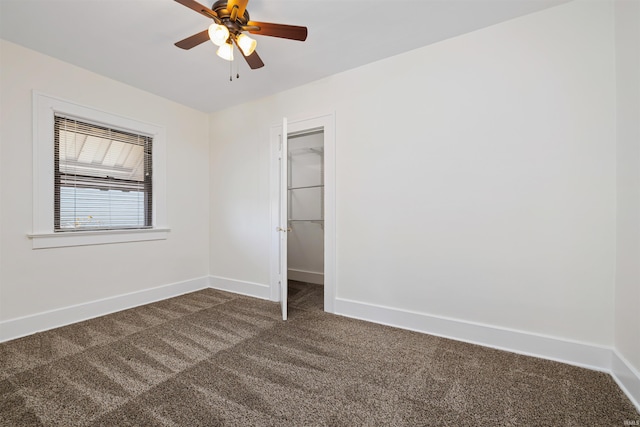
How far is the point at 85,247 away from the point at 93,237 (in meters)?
0.12

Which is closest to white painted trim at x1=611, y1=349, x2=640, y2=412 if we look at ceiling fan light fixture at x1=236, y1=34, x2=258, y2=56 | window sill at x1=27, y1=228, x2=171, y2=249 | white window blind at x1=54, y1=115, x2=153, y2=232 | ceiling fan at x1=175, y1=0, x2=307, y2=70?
ceiling fan at x1=175, y1=0, x2=307, y2=70

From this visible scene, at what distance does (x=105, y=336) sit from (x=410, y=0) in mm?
3707

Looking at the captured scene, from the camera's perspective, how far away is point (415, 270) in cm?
250

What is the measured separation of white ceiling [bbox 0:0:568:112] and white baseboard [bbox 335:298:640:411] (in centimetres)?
248

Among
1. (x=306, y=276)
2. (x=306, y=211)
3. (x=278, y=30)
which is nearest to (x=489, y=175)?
(x=278, y=30)

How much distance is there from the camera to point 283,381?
1733mm

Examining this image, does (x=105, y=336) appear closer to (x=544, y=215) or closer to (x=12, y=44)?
(x=12, y=44)

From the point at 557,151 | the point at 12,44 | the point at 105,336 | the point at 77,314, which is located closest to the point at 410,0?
the point at 557,151

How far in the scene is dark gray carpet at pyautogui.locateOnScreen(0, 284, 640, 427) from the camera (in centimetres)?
143

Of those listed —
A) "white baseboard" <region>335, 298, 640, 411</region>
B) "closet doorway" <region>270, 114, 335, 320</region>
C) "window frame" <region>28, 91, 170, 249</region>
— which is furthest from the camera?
"closet doorway" <region>270, 114, 335, 320</region>

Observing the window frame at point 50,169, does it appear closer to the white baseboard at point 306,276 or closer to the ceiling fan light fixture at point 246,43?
the ceiling fan light fixture at point 246,43

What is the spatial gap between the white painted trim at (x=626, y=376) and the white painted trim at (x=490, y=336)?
73mm

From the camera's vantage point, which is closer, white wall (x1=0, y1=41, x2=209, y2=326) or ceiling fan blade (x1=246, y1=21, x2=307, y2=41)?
ceiling fan blade (x1=246, y1=21, x2=307, y2=41)

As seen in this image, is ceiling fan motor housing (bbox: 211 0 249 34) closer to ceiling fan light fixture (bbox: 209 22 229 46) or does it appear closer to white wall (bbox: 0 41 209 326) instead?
ceiling fan light fixture (bbox: 209 22 229 46)
